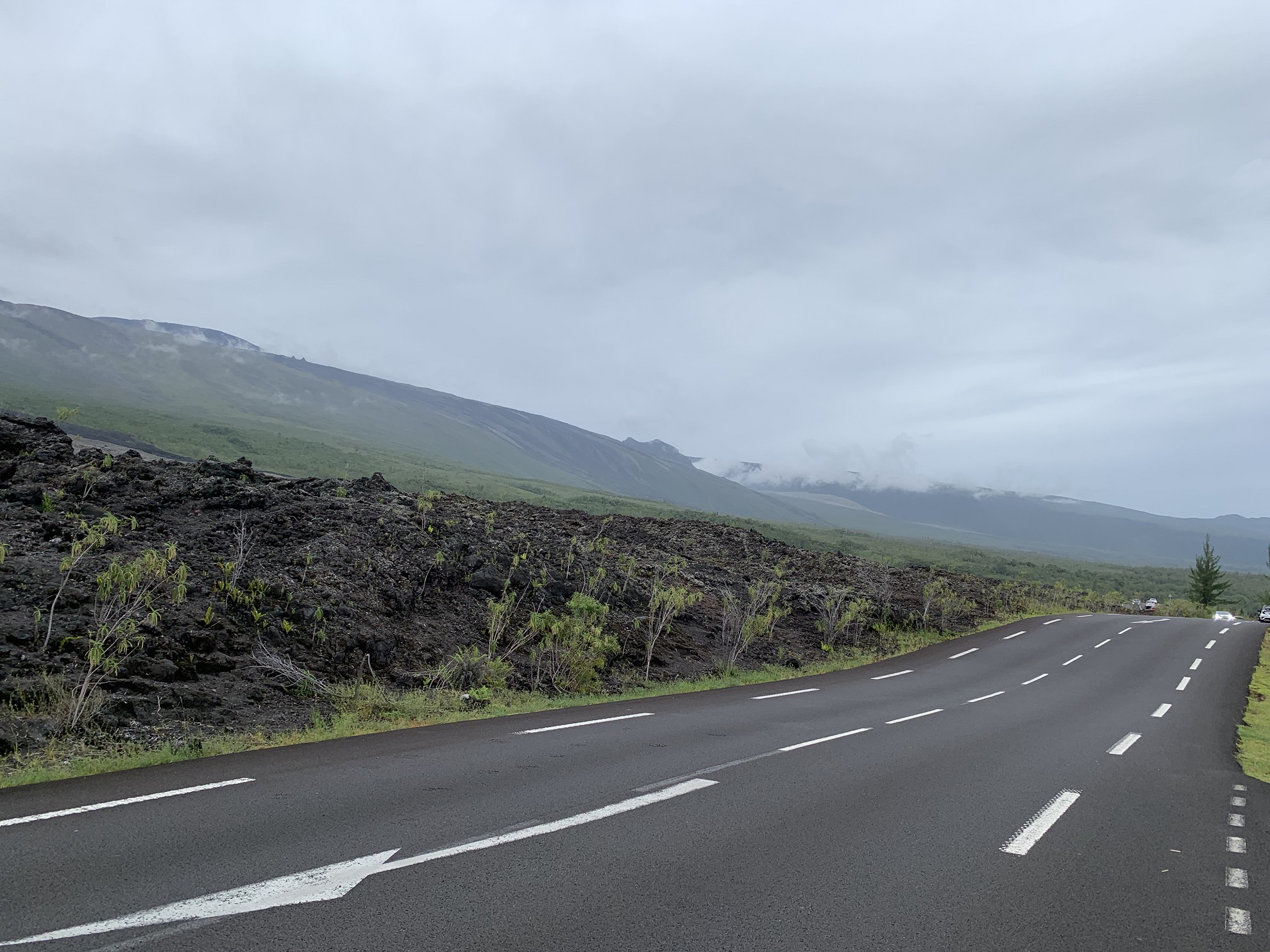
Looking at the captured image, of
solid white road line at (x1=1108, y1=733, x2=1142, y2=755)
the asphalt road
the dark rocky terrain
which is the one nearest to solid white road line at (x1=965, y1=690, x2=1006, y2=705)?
solid white road line at (x1=1108, y1=733, x2=1142, y2=755)

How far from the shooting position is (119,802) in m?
5.88

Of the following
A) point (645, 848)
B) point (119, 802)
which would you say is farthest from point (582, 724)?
point (119, 802)

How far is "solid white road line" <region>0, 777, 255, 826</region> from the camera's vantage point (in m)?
5.35

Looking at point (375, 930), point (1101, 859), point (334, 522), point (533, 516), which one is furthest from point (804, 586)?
point (375, 930)

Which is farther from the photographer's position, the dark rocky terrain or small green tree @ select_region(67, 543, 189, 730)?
the dark rocky terrain

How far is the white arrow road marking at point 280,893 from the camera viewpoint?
3.88m

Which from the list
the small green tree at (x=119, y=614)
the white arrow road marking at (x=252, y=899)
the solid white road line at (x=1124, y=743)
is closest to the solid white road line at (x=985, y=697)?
the solid white road line at (x=1124, y=743)

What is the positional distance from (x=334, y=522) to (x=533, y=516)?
13.7 meters

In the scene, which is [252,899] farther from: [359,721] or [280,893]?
[359,721]

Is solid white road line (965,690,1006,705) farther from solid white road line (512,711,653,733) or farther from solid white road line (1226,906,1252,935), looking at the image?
solid white road line (1226,906,1252,935)

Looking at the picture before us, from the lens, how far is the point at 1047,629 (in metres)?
34.0

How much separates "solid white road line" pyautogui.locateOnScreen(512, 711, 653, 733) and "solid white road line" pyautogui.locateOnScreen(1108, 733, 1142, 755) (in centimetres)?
709

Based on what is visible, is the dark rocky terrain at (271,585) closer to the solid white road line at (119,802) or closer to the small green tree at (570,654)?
the small green tree at (570,654)

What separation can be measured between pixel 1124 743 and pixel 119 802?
44.6 ft
